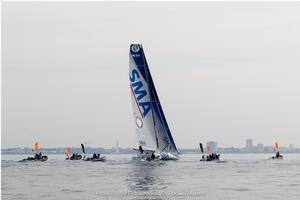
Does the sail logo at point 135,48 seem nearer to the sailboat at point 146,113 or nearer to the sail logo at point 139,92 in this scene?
the sailboat at point 146,113

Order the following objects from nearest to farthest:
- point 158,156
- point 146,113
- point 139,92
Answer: point 158,156, point 146,113, point 139,92

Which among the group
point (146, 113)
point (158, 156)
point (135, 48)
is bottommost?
point (158, 156)

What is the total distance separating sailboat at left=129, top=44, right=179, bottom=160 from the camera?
11444cm

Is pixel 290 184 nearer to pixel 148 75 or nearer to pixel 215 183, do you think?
pixel 215 183

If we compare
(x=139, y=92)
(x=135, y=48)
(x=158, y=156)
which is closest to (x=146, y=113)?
(x=139, y=92)

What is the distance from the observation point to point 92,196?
168 ft

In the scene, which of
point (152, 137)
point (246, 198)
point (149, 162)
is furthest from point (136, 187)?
point (152, 137)

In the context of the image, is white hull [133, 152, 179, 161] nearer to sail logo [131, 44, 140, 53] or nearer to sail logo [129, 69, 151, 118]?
sail logo [129, 69, 151, 118]

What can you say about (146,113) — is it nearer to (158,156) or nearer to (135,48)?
(158,156)

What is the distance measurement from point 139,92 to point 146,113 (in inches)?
169

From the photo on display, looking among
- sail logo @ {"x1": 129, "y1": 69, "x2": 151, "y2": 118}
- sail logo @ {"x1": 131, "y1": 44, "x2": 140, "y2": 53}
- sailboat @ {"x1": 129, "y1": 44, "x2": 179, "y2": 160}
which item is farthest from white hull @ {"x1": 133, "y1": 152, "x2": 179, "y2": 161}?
sail logo @ {"x1": 131, "y1": 44, "x2": 140, "y2": 53}

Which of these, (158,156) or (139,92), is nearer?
(158,156)

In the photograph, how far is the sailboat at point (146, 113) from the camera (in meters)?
114

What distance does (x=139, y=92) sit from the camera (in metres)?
116
